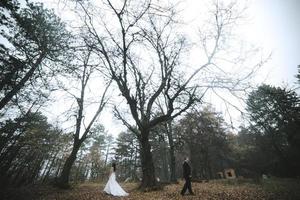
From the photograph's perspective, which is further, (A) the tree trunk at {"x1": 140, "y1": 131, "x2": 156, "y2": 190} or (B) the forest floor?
(A) the tree trunk at {"x1": 140, "y1": 131, "x2": 156, "y2": 190}

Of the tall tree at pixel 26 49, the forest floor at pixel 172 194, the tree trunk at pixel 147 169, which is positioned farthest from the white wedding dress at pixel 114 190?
the tall tree at pixel 26 49

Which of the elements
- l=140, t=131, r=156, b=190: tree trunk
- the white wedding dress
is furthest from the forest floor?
l=140, t=131, r=156, b=190: tree trunk

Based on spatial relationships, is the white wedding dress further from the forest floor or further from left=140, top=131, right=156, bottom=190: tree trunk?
left=140, top=131, right=156, bottom=190: tree trunk

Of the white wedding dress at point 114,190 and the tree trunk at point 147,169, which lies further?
the tree trunk at point 147,169

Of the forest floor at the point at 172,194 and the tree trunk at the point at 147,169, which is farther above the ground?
the tree trunk at the point at 147,169

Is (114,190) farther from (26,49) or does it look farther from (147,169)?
(26,49)

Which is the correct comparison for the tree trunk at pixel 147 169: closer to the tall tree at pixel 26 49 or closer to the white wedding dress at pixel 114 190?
the white wedding dress at pixel 114 190

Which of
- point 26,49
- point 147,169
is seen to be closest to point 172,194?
point 147,169

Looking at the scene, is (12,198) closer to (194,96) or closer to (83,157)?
(194,96)

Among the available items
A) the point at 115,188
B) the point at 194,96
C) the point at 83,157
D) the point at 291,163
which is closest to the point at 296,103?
the point at 291,163

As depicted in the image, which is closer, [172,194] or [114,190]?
[172,194]

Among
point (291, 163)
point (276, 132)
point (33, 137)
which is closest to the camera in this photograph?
point (33, 137)

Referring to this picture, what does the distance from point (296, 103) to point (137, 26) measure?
3237cm

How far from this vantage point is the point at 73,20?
9.31 metres
